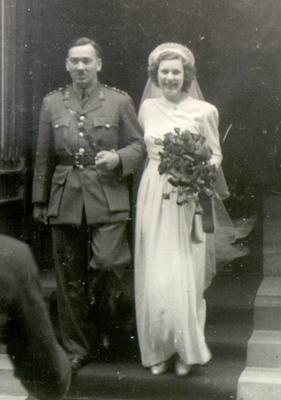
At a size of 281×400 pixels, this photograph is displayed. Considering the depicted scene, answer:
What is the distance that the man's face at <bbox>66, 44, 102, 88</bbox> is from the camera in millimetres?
4047

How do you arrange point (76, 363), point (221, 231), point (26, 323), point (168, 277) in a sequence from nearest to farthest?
point (26, 323)
point (168, 277)
point (76, 363)
point (221, 231)

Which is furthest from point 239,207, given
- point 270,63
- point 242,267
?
point 270,63

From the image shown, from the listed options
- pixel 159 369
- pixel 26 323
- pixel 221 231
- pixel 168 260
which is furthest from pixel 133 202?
pixel 26 323

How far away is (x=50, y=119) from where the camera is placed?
415cm

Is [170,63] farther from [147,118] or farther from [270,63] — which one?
[270,63]

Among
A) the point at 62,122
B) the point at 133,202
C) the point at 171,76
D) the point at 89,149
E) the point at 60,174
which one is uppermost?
the point at 171,76

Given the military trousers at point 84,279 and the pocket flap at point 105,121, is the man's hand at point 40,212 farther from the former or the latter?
the pocket flap at point 105,121

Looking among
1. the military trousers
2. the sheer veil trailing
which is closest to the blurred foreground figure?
the military trousers

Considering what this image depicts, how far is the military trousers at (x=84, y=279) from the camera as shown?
4020 millimetres

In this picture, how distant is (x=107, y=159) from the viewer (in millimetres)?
4039

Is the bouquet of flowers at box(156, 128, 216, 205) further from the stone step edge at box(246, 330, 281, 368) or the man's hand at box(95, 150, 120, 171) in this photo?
the stone step edge at box(246, 330, 281, 368)

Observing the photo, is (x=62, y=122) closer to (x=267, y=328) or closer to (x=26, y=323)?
(x=267, y=328)

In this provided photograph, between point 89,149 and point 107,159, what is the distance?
10 centimetres

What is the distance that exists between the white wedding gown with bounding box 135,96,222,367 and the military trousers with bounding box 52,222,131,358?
0.35ft
